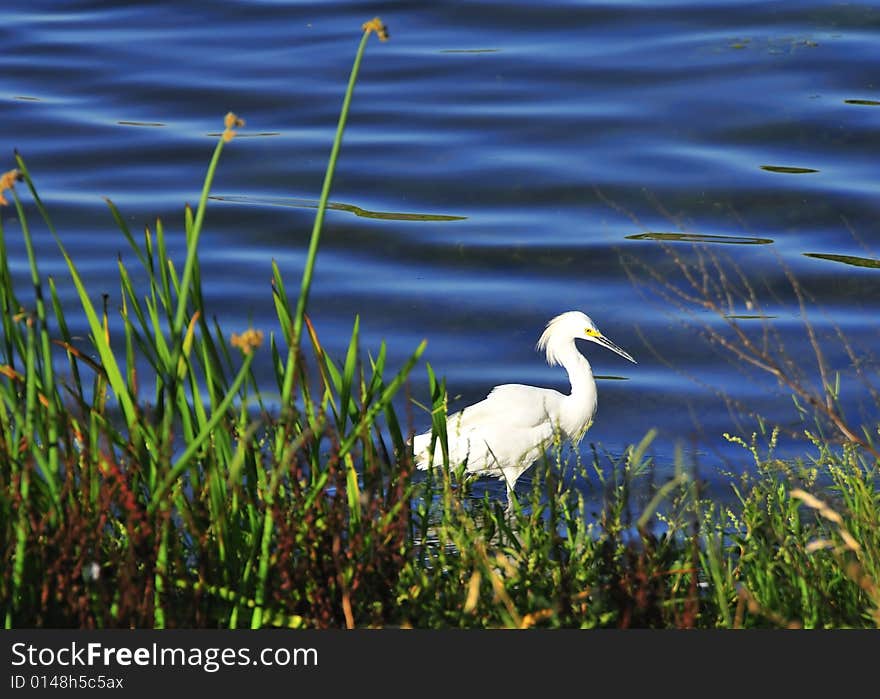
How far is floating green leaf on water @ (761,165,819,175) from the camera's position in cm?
970

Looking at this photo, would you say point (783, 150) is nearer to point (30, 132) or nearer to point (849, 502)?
point (30, 132)

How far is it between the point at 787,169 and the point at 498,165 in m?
2.04

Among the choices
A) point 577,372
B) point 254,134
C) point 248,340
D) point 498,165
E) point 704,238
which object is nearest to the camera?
point 248,340

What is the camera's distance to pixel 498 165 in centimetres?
1009

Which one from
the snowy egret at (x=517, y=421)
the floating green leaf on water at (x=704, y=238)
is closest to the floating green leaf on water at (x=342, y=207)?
the floating green leaf on water at (x=704, y=238)

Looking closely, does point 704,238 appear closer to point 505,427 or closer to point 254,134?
point 505,427

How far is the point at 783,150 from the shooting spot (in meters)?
10.1

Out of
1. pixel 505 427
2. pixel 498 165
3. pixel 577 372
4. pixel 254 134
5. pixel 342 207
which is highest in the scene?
pixel 254 134

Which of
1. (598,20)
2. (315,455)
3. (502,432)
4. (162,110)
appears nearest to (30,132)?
(162,110)

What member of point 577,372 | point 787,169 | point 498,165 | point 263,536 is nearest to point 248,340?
point 263,536

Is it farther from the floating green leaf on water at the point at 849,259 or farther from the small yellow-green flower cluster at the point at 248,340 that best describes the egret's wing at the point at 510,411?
the small yellow-green flower cluster at the point at 248,340

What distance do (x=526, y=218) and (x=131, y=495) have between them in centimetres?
677

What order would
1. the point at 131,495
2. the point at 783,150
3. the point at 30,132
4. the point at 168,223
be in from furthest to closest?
the point at 30,132, the point at 783,150, the point at 168,223, the point at 131,495

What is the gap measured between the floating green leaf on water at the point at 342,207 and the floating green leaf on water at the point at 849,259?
2312 millimetres
